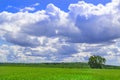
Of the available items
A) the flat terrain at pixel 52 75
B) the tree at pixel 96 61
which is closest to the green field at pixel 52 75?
the flat terrain at pixel 52 75

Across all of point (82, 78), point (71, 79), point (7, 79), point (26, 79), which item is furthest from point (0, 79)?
point (82, 78)

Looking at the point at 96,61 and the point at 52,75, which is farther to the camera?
the point at 96,61

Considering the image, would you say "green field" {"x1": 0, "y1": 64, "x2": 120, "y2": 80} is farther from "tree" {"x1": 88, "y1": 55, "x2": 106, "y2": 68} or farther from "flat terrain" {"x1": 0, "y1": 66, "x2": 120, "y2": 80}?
"tree" {"x1": 88, "y1": 55, "x2": 106, "y2": 68}

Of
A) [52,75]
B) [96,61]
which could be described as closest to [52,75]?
[52,75]

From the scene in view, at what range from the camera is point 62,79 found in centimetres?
4416

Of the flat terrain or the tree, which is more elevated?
the tree

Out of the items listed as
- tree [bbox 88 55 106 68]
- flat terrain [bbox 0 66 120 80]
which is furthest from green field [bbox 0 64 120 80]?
tree [bbox 88 55 106 68]

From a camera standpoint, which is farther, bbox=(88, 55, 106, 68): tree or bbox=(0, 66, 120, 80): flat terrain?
bbox=(88, 55, 106, 68): tree

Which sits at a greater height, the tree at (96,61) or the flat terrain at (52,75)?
the tree at (96,61)

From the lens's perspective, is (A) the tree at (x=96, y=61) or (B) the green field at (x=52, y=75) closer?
(B) the green field at (x=52, y=75)

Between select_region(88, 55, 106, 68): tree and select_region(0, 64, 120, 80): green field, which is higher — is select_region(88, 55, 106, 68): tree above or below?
above

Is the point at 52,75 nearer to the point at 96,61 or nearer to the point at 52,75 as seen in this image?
the point at 52,75

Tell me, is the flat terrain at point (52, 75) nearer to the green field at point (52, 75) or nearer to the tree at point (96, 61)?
the green field at point (52, 75)

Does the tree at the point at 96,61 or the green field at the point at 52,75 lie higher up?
the tree at the point at 96,61
